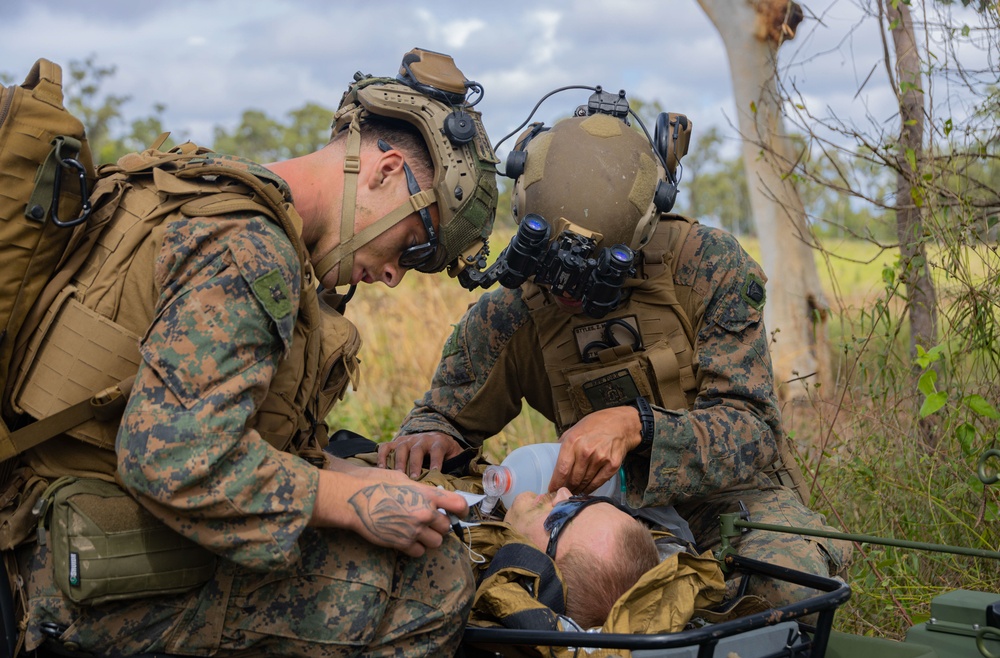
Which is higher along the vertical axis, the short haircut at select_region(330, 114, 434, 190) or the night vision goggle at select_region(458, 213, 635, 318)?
the short haircut at select_region(330, 114, 434, 190)

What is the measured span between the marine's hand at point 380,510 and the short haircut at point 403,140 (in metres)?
0.99

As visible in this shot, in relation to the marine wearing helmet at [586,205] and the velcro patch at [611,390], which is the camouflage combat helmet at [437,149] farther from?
the velcro patch at [611,390]

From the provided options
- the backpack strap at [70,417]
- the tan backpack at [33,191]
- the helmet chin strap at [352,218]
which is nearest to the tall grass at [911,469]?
the helmet chin strap at [352,218]

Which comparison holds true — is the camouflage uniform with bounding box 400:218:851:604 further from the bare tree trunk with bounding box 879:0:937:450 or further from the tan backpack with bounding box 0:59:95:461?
the tan backpack with bounding box 0:59:95:461

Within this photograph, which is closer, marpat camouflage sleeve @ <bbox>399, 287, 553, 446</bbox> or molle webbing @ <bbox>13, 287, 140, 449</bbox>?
molle webbing @ <bbox>13, 287, 140, 449</bbox>

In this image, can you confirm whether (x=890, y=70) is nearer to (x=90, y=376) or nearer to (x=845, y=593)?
(x=845, y=593)

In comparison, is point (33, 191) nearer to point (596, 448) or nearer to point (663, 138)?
point (596, 448)

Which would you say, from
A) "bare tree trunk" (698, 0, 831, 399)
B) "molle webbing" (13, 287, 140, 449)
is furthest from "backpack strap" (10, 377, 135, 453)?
"bare tree trunk" (698, 0, 831, 399)

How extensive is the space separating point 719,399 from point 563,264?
2.57 ft

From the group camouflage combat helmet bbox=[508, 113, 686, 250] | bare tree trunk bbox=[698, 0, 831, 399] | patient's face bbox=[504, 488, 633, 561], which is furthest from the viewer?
bare tree trunk bbox=[698, 0, 831, 399]

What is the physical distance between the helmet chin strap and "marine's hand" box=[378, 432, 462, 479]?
3.65ft

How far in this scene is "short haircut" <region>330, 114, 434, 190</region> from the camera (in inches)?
116

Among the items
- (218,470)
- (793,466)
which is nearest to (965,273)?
(793,466)

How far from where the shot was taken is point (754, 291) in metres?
3.63
